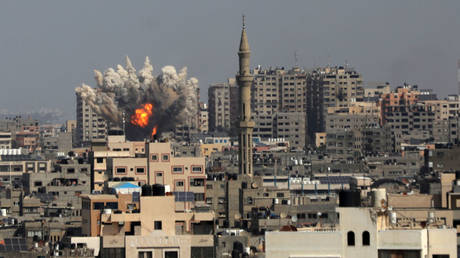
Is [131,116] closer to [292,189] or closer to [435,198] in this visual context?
[292,189]

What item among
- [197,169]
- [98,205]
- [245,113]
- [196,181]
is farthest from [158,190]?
[245,113]

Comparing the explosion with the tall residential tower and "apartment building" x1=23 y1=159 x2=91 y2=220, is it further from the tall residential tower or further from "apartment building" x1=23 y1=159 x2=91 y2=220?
"apartment building" x1=23 y1=159 x2=91 y2=220

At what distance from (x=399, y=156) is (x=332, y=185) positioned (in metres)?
39.7

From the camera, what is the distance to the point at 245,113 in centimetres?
12794

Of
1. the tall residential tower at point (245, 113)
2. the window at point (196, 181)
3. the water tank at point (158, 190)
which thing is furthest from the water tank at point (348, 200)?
the tall residential tower at point (245, 113)

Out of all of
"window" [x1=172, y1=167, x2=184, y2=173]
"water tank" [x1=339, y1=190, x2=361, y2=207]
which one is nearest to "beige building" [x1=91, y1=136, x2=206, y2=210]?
"window" [x1=172, y1=167, x2=184, y2=173]

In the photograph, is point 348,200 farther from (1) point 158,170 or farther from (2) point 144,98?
(2) point 144,98

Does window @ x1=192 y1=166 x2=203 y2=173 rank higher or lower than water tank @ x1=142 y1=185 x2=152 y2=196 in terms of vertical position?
lower

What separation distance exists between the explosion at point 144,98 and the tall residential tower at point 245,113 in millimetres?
47114

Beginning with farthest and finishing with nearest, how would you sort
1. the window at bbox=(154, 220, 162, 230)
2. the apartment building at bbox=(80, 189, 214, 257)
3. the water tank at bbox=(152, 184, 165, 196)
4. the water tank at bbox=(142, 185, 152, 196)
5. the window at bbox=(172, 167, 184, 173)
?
the window at bbox=(172, 167, 184, 173)
the water tank at bbox=(142, 185, 152, 196)
the water tank at bbox=(152, 184, 165, 196)
the window at bbox=(154, 220, 162, 230)
the apartment building at bbox=(80, 189, 214, 257)

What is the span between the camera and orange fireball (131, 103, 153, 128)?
183750mm

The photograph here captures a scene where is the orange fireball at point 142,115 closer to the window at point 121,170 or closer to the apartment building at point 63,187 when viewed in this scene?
the apartment building at point 63,187

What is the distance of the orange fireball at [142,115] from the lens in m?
184

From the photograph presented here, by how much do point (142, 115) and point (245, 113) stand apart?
59.1 m
